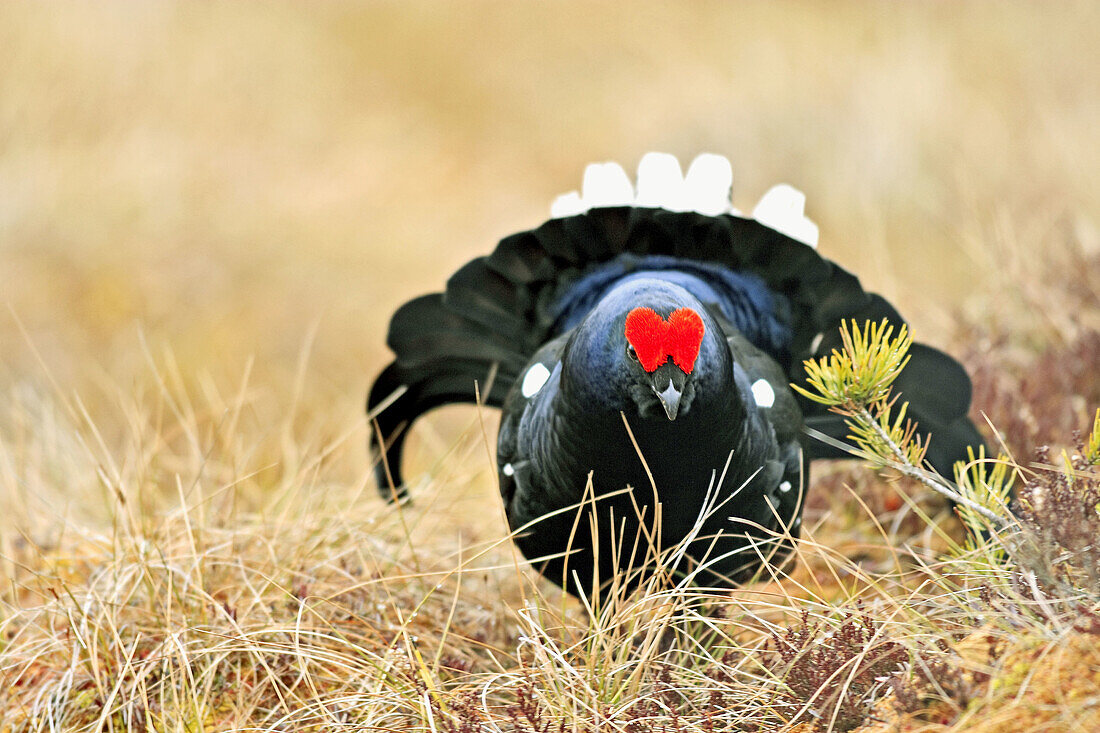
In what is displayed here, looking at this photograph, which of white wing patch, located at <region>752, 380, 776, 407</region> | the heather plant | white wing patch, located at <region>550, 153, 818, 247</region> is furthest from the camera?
white wing patch, located at <region>550, 153, 818, 247</region>

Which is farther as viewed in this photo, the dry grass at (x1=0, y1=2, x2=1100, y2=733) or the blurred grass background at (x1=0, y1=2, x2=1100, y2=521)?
the blurred grass background at (x1=0, y1=2, x2=1100, y2=521)

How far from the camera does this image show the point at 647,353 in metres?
1.90

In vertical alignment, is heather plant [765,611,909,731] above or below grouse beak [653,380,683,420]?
below

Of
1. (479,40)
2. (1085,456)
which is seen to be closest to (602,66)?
(479,40)

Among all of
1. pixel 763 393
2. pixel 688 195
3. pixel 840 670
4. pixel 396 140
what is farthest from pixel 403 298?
pixel 840 670

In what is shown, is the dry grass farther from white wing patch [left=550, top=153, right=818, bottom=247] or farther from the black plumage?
white wing patch [left=550, top=153, right=818, bottom=247]

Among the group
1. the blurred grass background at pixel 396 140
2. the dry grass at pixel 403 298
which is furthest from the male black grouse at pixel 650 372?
the blurred grass background at pixel 396 140

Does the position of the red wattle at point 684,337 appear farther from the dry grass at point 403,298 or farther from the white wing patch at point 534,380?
the white wing patch at point 534,380

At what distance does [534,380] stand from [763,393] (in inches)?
21.3

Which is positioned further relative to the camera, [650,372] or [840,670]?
[650,372]

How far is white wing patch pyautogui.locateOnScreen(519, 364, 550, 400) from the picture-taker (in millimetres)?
2498

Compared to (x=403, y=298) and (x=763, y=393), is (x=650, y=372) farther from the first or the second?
(x=403, y=298)

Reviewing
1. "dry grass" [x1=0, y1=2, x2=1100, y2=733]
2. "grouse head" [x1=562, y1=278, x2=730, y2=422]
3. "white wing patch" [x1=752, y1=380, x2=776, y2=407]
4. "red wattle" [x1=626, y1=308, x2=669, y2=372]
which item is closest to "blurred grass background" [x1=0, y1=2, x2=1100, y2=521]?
"dry grass" [x1=0, y1=2, x2=1100, y2=733]

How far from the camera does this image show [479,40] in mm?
9516
